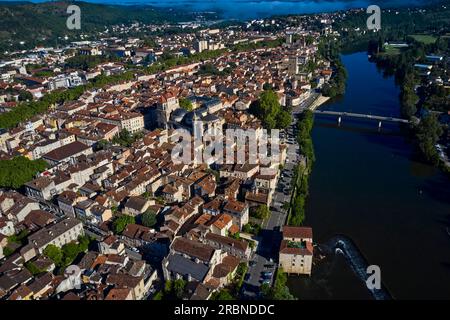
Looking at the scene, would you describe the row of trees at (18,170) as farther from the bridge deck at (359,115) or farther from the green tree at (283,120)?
the bridge deck at (359,115)

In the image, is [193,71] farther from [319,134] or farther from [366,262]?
[366,262]

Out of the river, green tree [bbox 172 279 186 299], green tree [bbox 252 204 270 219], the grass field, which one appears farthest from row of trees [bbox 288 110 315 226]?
the grass field

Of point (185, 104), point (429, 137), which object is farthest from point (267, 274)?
point (185, 104)

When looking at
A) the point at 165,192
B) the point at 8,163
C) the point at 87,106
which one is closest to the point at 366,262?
the point at 165,192

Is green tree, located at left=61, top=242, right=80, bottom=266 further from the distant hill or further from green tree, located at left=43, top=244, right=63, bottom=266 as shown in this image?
the distant hill

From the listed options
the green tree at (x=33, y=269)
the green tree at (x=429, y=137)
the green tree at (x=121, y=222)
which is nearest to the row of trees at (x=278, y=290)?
the green tree at (x=121, y=222)

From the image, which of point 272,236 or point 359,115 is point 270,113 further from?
point 272,236
